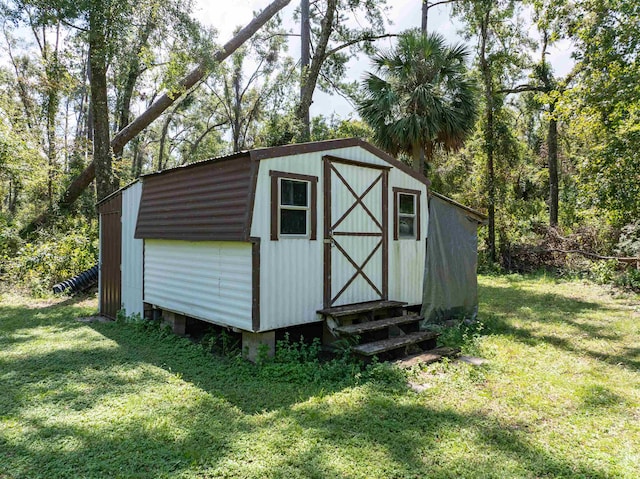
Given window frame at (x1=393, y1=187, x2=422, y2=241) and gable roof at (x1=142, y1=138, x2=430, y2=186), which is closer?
gable roof at (x1=142, y1=138, x2=430, y2=186)

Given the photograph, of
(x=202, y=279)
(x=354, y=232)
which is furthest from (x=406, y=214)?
(x=202, y=279)

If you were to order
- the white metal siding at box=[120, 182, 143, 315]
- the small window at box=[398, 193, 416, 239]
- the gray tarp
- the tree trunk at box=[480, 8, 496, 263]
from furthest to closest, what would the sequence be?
1. the tree trunk at box=[480, 8, 496, 263]
2. the gray tarp
3. the white metal siding at box=[120, 182, 143, 315]
4. the small window at box=[398, 193, 416, 239]

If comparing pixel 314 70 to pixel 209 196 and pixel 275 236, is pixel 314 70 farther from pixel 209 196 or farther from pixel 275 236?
pixel 275 236

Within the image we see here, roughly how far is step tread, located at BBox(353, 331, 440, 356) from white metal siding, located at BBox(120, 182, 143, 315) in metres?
4.55

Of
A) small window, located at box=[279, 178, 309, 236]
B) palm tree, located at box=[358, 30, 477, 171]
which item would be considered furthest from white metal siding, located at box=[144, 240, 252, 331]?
palm tree, located at box=[358, 30, 477, 171]

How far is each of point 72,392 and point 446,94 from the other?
39.2 feet

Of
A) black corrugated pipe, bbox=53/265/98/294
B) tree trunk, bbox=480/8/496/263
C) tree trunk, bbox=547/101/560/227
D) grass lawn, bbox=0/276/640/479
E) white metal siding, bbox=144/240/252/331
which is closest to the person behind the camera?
grass lawn, bbox=0/276/640/479

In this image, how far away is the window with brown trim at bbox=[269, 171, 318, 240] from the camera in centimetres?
540

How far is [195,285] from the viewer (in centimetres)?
621

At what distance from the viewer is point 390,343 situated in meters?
5.54

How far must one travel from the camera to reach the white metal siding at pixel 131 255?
7641 millimetres

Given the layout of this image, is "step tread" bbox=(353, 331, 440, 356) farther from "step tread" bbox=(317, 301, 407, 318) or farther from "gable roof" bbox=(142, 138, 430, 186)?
"gable roof" bbox=(142, 138, 430, 186)

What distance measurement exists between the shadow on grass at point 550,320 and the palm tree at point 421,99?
4.66 meters

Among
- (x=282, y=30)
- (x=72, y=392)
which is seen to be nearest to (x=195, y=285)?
(x=72, y=392)
